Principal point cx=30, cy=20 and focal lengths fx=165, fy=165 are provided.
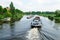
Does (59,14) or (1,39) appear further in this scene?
(59,14)

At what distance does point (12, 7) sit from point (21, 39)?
274 feet

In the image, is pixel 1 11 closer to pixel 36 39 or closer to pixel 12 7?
pixel 12 7

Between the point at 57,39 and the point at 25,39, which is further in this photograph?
the point at 57,39

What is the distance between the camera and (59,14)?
99375mm

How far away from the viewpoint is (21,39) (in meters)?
24.6

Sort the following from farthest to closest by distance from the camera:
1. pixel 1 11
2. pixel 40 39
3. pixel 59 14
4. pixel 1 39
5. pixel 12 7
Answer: pixel 12 7
pixel 59 14
pixel 1 11
pixel 1 39
pixel 40 39

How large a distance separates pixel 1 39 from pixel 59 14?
76593 millimetres

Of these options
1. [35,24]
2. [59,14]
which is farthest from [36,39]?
[59,14]

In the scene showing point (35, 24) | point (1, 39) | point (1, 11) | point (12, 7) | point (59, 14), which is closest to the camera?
point (1, 39)

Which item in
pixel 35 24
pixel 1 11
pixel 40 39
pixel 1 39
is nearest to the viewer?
pixel 40 39

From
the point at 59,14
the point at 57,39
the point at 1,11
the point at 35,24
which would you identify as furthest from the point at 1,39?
the point at 59,14

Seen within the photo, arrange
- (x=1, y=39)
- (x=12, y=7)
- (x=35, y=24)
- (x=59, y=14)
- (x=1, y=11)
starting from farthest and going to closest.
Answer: (x=12, y=7)
(x=59, y=14)
(x=1, y=11)
(x=35, y=24)
(x=1, y=39)

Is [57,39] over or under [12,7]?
under

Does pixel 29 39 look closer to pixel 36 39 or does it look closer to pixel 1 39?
pixel 36 39
